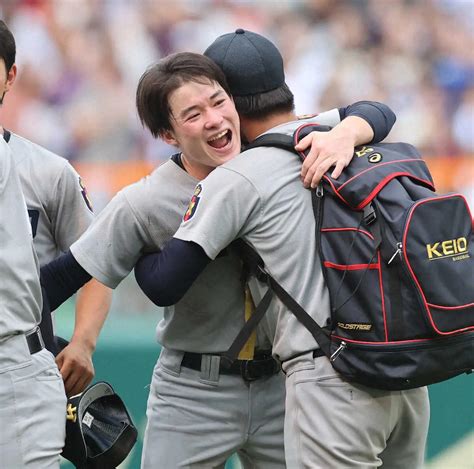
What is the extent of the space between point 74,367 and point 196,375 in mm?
387

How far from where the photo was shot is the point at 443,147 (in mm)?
5711

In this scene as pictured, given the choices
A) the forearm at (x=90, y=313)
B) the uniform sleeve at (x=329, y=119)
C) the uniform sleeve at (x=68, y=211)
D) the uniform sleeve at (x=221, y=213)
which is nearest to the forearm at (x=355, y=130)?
the uniform sleeve at (x=329, y=119)

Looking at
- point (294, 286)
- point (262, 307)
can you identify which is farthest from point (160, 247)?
point (294, 286)

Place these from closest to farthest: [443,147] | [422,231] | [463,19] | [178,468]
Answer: [422,231] < [178,468] < [443,147] < [463,19]

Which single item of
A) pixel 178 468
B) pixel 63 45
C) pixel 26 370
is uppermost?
pixel 63 45

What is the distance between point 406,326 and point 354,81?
4.00m

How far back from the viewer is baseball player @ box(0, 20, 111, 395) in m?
2.87

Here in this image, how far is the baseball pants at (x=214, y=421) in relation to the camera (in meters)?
2.69

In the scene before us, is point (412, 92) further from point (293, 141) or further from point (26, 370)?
point (26, 370)

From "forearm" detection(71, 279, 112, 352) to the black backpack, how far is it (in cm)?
93

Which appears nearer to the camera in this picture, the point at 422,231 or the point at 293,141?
the point at 422,231

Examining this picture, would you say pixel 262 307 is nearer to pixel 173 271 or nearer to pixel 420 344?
pixel 173 271

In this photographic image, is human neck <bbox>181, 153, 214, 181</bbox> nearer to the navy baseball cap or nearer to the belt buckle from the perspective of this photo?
the navy baseball cap

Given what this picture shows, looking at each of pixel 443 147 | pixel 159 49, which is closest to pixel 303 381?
A: pixel 443 147
